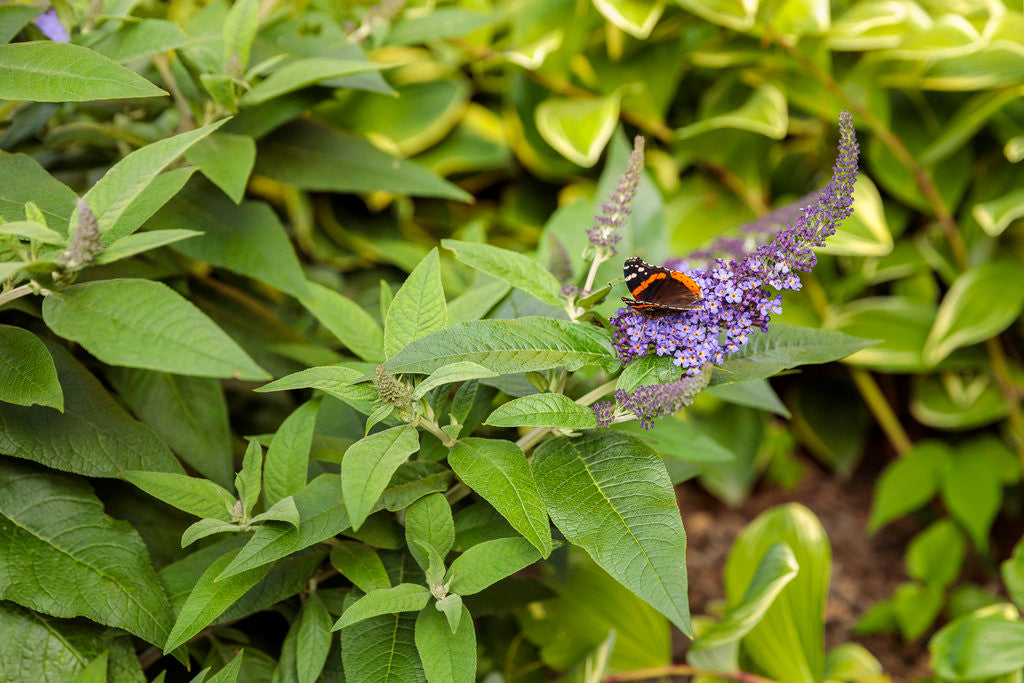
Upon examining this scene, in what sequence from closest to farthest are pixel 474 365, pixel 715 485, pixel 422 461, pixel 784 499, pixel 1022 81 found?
pixel 474 365 → pixel 422 461 → pixel 1022 81 → pixel 715 485 → pixel 784 499

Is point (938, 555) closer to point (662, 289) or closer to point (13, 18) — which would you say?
point (662, 289)

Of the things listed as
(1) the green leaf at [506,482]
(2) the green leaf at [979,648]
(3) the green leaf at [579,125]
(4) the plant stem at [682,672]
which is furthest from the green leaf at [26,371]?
(2) the green leaf at [979,648]

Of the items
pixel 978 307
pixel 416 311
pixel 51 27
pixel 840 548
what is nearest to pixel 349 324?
pixel 416 311

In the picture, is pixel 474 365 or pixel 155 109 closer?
pixel 474 365

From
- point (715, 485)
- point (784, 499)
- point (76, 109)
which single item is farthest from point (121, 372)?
point (784, 499)

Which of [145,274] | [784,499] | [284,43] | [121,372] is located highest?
[284,43]

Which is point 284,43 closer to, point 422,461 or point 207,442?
point 207,442

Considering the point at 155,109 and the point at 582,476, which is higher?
the point at 155,109
